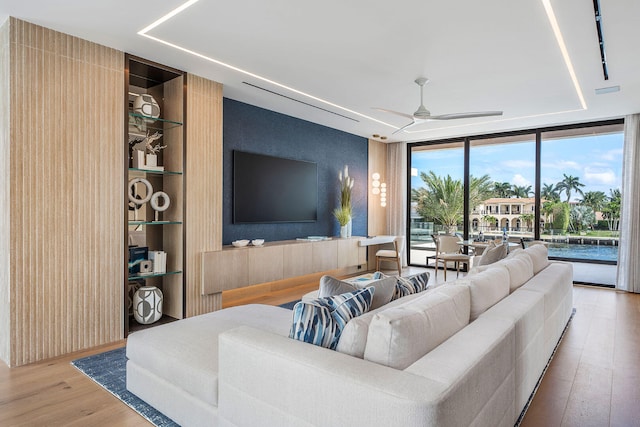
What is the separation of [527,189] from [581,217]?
0.90 metres

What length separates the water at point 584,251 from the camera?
5980mm

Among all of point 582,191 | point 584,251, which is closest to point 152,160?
point 582,191

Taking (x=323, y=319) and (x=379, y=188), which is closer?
(x=323, y=319)

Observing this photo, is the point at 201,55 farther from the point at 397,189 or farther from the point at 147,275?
the point at 397,189

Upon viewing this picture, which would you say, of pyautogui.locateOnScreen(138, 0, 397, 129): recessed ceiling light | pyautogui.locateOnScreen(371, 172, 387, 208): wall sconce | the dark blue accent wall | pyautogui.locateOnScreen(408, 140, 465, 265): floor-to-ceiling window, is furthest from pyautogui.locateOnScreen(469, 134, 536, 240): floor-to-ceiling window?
pyautogui.locateOnScreen(138, 0, 397, 129): recessed ceiling light

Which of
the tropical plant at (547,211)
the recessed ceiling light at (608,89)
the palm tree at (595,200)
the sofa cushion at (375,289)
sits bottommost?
the sofa cushion at (375,289)

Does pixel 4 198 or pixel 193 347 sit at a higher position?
pixel 4 198

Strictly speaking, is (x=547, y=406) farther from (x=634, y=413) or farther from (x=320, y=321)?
(x=320, y=321)

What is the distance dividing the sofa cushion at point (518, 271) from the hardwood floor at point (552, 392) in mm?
665

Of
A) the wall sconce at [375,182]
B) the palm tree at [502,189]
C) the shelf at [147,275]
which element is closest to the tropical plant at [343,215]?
the wall sconce at [375,182]

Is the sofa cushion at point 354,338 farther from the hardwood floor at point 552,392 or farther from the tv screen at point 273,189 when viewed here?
the tv screen at point 273,189

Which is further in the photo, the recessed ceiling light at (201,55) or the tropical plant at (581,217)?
the tropical plant at (581,217)

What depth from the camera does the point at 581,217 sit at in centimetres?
619

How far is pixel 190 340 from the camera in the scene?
2.23 meters
